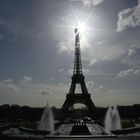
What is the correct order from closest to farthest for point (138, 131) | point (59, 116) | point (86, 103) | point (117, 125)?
point (138, 131) < point (117, 125) < point (86, 103) < point (59, 116)

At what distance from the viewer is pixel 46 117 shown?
54.5m


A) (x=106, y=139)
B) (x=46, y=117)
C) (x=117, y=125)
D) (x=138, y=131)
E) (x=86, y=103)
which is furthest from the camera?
(x=86, y=103)

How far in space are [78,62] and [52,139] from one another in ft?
158

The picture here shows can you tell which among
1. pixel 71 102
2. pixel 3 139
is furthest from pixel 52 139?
pixel 71 102

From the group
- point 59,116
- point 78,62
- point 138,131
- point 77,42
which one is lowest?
point 138,131

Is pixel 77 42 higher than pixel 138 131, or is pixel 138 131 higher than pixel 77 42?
pixel 77 42

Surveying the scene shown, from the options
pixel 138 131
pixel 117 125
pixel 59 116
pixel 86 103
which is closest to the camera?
pixel 138 131

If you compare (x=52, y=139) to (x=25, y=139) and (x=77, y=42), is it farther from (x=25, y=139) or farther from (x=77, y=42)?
(x=77, y=42)

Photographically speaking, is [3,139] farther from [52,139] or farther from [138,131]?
[138,131]

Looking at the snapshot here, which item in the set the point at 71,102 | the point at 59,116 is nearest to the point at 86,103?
the point at 71,102

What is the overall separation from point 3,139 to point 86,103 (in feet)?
155

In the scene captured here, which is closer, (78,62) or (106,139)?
(106,139)

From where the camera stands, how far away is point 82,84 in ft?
248

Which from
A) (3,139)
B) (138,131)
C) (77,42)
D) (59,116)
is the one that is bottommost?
(3,139)
